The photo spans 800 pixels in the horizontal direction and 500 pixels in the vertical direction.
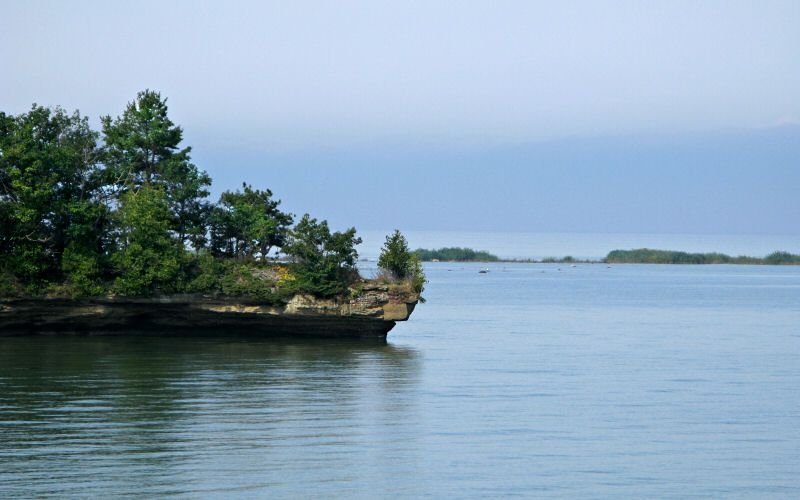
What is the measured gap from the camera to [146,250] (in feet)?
129

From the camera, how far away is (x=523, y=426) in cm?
2388

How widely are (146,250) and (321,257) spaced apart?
6.61m

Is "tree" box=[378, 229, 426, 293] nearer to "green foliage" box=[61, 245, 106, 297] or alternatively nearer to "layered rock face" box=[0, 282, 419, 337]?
"layered rock face" box=[0, 282, 419, 337]

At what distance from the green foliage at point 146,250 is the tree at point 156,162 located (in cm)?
158

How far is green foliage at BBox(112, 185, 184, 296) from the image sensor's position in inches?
1527

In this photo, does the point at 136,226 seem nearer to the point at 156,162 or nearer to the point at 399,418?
the point at 156,162

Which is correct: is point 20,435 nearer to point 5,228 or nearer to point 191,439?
point 191,439

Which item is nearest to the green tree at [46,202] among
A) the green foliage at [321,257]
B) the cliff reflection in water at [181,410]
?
the cliff reflection in water at [181,410]

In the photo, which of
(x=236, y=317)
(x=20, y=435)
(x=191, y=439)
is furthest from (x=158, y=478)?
(x=236, y=317)

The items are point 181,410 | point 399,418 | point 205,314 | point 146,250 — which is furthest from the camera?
point 205,314

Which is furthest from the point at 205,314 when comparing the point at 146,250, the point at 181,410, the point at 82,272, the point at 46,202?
the point at 181,410

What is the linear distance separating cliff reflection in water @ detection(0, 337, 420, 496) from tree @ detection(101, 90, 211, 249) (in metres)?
5.76

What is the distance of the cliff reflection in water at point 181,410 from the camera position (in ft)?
61.4

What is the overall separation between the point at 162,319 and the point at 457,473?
25.0m
